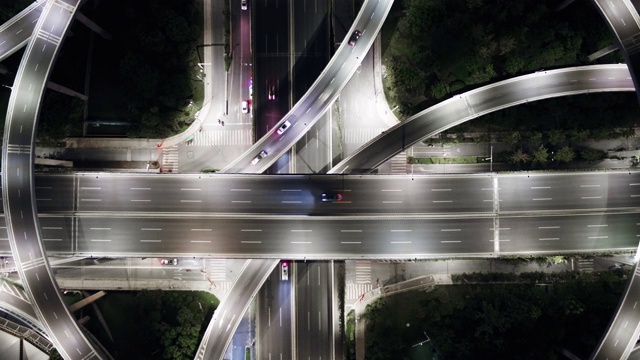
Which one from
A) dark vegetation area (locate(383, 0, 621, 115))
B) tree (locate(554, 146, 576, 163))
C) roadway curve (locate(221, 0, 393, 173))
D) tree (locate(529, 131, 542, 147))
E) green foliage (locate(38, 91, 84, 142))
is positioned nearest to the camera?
roadway curve (locate(221, 0, 393, 173))

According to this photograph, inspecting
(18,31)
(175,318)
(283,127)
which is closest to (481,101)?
(283,127)

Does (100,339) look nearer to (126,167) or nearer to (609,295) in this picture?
(126,167)

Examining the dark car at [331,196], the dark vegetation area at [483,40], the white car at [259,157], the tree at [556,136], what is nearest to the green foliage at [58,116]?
the white car at [259,157]

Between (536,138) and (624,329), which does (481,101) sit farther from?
(624,329)

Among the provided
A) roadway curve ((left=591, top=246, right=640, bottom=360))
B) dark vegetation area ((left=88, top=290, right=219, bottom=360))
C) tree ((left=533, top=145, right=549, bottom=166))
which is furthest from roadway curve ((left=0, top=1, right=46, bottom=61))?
roadway curve ((left=591, top=246, right=640, bottom=360))

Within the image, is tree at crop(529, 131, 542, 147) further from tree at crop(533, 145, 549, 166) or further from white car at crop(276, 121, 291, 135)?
white car at crop(276, 121, 291, 135)

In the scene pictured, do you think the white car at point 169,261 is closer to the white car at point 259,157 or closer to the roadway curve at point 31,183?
the roadway curve at point 31,183
